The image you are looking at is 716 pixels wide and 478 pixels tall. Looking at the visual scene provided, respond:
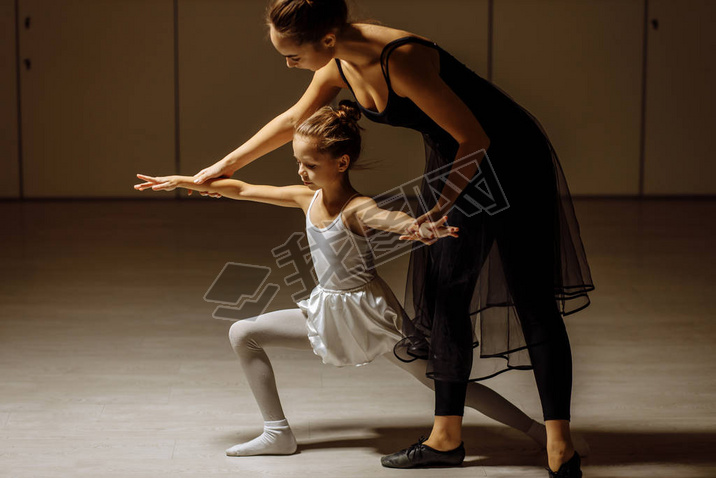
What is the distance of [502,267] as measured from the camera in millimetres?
2105

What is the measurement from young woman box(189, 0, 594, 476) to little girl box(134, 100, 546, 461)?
0.08 meters

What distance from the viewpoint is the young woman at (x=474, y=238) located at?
1911 millimetres

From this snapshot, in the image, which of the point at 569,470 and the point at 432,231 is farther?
the point at 569,470

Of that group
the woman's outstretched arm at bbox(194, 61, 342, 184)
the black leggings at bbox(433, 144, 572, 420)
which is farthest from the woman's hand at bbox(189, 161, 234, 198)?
the black leggings at bbox(433, 144, 572, 420)

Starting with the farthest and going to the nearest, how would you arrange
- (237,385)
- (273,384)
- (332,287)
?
(237,385), (273,384), (332,287)

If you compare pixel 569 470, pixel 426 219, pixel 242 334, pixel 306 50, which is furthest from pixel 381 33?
pixel 569 470

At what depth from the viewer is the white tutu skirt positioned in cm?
218

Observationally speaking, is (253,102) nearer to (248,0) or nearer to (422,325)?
(248,0)

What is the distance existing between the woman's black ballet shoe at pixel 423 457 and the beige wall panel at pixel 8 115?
5890 millimetres

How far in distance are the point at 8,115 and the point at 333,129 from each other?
589 centimetres

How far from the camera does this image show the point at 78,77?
734 centimetres

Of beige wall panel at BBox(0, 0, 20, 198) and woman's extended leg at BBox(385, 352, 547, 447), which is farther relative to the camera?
beige wall panel at BBox(0, 0, 20, 198)

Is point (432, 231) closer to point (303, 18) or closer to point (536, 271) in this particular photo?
point (536, 271)

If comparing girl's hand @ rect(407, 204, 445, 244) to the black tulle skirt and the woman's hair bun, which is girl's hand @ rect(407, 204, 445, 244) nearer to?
the black tulle skirt
